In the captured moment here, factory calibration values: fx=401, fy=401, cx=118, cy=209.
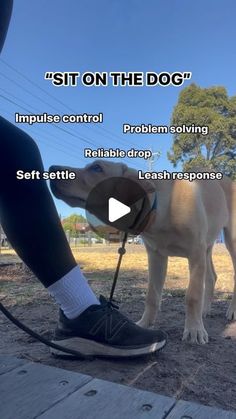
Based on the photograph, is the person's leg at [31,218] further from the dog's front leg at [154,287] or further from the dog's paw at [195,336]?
the dog's front leg at [154,287]

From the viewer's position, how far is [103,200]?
6.69 ft

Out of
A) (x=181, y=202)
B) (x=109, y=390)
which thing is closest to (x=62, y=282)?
(x=109, y=390)

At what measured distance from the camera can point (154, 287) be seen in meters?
2.30

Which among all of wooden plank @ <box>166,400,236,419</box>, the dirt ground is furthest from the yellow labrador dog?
wooden plank @ <box>166,400,236,419</box>

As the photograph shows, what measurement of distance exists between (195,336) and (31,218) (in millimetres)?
1061

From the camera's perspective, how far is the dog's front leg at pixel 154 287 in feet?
7.31

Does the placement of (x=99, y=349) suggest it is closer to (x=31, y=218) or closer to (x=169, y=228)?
(x=31, y=218)

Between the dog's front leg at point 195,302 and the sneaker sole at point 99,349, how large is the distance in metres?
0.53

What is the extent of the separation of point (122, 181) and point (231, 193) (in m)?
1.39

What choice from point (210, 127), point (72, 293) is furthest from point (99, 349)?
point (210, 127)

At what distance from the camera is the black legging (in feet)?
4.29

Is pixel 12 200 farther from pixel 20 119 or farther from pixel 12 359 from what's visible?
pixel 20 119

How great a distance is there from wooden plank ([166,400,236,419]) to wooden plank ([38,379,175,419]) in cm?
2

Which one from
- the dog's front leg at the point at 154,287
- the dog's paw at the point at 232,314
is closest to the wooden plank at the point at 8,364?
the dog's front leg at the point at 154,287
